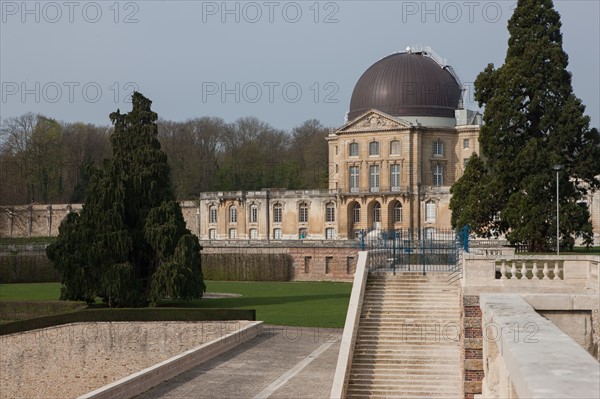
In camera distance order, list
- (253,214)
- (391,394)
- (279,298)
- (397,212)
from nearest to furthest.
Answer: (391,394), (279,298), (397,212), (253,214)

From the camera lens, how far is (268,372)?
82.5 feet

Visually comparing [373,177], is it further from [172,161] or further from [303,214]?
[172,161]

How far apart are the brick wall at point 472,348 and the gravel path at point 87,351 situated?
15.2 metres

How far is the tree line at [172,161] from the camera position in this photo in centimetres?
9481

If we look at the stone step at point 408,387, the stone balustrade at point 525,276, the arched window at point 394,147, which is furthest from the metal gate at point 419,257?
the arched window at point 394,147

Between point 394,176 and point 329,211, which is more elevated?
point 394,176

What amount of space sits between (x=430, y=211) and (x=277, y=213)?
47.4ft

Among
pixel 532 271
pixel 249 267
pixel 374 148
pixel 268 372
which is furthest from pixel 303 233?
pixel 532 271

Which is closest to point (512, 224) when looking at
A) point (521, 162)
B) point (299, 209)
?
point (521, 162)

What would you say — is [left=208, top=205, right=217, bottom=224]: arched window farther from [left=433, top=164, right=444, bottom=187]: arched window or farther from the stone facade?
[left=433, top=164, right=444, bottom=187]: arched window

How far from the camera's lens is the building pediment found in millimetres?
80188

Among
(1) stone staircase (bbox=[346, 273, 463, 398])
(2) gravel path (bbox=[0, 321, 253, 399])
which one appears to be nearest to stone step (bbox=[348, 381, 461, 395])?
(1) stone staircase (bbox=[346, 273, 463, 398])

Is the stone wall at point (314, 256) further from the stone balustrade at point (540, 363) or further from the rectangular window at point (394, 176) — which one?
the stone balustrade at point (540, 363)

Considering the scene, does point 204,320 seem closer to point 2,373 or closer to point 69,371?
point 69,371
